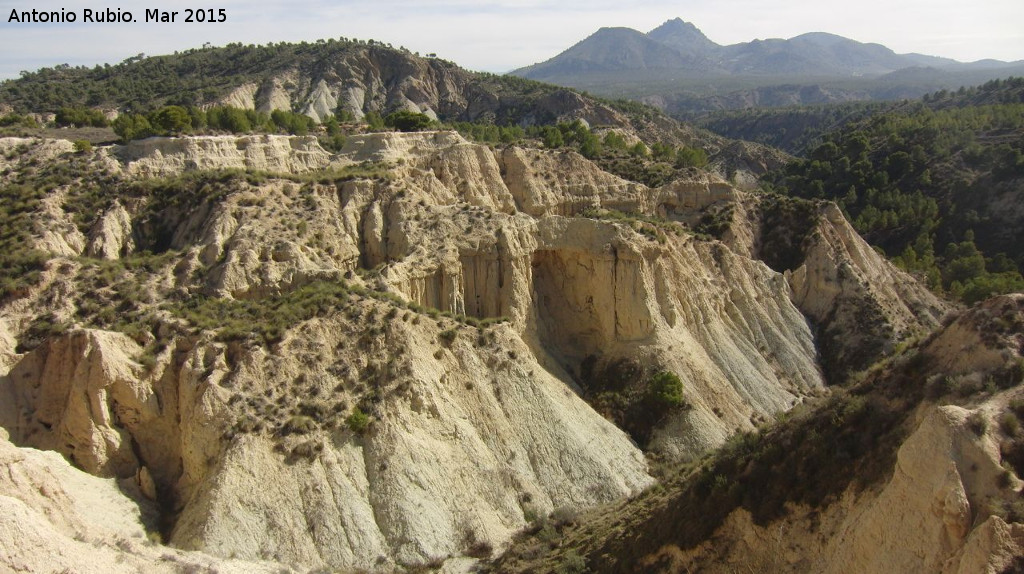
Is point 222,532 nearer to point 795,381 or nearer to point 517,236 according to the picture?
point 517,236

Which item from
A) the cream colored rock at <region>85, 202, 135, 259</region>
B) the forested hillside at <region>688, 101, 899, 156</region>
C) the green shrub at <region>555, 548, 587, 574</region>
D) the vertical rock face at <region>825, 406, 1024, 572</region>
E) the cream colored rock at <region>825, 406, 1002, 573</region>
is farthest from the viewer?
the forested hillside at <region>688, 101, 899, 156</region>

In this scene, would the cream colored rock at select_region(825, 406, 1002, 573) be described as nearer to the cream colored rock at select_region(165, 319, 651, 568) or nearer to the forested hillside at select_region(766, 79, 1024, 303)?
the cream colored rock at select_region(165, 319, 651, 568)

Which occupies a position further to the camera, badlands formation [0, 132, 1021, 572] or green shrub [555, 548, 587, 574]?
green shrub [555, 548, 587, 574]

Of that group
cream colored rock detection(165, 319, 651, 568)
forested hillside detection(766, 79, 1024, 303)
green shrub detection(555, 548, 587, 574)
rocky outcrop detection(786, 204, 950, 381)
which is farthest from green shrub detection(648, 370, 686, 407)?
forested hillside detection(766, 79, 1024, 303)

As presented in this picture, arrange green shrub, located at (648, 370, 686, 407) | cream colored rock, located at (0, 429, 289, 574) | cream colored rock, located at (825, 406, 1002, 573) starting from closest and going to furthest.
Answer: cream colored rock, located at (825, 406, 1002, 573) < cream colored rock, located at (0, 429, 289, 574) < green shrub, located at (648, 370, 686, 407)

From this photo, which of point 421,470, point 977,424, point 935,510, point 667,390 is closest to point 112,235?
point 421,470

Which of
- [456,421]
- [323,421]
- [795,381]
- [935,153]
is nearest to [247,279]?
[323,421]
